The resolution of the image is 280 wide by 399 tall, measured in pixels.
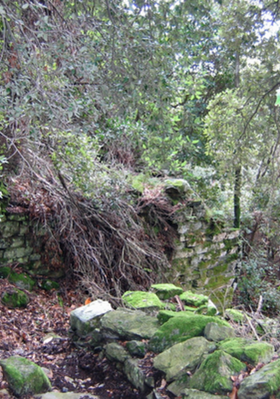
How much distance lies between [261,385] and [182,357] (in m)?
0.70

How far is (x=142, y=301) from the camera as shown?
411 cm

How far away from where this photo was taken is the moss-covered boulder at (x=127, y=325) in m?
3.20

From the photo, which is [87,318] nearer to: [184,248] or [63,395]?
[63,395]

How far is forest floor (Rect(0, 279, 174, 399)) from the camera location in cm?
294

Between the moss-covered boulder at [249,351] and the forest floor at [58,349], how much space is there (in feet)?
1.81

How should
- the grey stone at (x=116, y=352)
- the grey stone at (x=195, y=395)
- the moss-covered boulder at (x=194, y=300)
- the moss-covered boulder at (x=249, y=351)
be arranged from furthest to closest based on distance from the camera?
the moss-covered boulder at (x=194, y=300) → the grey stone at (x=116, y=352) → the moss-covered boulder at (x=249, y=351) → the grey stone at (x=195, y=395)

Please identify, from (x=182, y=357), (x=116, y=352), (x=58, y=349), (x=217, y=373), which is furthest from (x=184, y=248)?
(x=217, y=373)

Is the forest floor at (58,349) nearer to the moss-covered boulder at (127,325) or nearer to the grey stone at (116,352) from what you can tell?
the grey stone at (116,352)

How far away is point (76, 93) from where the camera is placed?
445 centimetres

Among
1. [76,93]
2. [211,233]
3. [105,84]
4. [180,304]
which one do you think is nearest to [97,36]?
[105,84]

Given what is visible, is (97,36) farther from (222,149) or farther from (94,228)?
(222,149)

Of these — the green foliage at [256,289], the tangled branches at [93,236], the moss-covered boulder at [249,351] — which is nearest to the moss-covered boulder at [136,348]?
the moss-covered boulder at [249,351]

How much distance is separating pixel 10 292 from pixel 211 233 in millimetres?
4295

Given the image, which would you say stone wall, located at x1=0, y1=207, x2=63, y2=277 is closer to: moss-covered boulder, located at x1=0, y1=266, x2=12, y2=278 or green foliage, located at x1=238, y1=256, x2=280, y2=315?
moss-covered boulder, located at x1=0, y1=266, x2=12, y2=278
